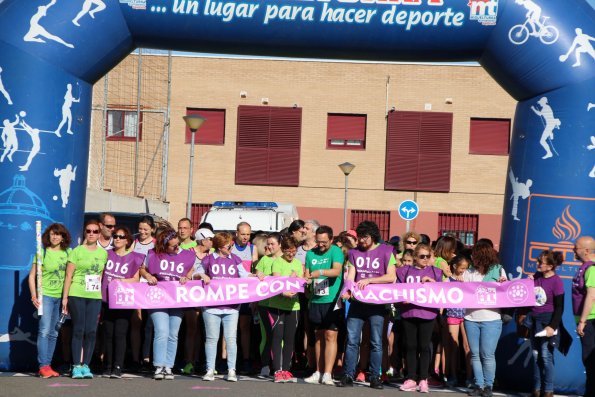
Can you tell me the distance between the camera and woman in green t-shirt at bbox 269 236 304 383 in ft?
39.6

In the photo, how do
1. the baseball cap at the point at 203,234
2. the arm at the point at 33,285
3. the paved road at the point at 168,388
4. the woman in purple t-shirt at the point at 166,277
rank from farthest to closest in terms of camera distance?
the baseball cap at the point at 203,234
the woman in purple t-shirt at the point at 166,277
the arm at the point at 33,285
the paved road at the point at 168,388

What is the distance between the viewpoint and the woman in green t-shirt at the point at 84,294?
11.5 metres

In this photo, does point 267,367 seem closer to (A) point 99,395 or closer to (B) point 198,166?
(A) point 99,395

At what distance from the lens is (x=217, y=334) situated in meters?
12.1

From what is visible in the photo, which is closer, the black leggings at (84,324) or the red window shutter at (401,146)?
the black leggings at (84,324)

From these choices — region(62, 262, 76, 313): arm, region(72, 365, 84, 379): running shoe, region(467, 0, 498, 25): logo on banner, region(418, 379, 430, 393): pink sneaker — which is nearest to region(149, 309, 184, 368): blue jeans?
region(72, 365, 84, 379): running shoe

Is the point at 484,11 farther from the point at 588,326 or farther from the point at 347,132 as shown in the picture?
the point at 347,132

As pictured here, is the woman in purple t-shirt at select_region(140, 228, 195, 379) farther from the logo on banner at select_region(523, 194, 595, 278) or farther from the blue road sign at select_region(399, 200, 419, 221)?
the blue road sign at select_region(399, 200, 419, 221)

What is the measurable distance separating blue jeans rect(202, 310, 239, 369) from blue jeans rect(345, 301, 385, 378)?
1.32m

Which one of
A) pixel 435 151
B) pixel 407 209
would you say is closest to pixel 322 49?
pixel 407 209

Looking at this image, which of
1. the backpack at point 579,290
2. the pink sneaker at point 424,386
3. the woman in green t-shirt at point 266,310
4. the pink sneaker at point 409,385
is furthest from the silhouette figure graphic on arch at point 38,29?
the backpack at point 579,290

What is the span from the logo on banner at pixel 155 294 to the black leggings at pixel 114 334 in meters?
0.35

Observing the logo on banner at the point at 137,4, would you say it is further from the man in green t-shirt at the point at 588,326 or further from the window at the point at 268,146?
the window at the point at 268,146

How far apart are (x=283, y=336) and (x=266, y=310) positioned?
39 cm
